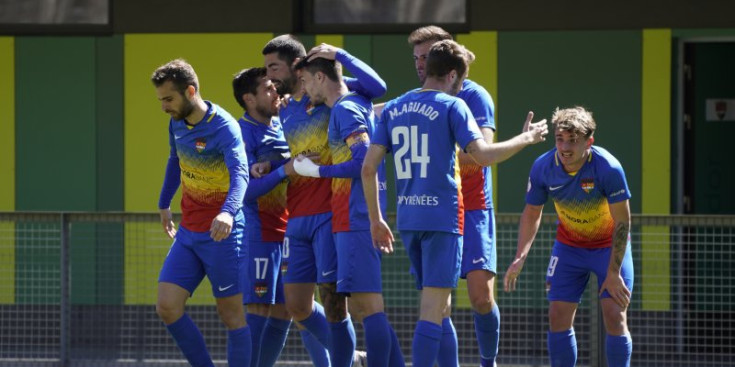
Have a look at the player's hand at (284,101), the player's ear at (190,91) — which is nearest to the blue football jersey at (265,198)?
the player's hand at (284,101)

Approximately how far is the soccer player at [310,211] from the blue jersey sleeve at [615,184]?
5.11 feet

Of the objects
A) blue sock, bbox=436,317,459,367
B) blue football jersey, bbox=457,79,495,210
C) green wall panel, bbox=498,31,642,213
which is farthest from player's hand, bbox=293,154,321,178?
green wall panel, bbox=498,31,642,213

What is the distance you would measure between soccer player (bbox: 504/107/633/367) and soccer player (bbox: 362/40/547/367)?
3.42 ft

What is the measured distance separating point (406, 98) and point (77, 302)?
530 centimetres

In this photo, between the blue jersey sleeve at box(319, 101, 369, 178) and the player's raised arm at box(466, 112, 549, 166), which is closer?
the player's raised arm at box(466, 112, 549, 166)

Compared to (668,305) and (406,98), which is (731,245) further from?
(406,98)

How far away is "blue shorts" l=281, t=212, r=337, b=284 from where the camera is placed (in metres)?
8.09

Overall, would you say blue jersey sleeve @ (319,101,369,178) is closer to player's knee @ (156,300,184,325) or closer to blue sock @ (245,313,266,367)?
player's knee @ (156,300,184,325)

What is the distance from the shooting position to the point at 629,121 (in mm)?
11781

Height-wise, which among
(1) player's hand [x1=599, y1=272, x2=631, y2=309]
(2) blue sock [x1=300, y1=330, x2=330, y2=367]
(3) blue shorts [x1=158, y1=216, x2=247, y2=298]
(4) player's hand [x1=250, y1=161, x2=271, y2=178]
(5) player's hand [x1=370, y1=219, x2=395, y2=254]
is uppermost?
(4) player's hand [x1=250, y1=161, x2=271, y2=178]

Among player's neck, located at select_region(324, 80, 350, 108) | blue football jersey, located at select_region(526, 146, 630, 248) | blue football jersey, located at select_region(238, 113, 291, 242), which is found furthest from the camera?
blue football jersey, located at select_region(238, 113, 291, 242)

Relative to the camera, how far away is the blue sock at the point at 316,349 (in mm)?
8930

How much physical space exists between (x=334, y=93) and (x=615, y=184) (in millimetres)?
1884

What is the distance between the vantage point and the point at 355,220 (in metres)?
7.83
